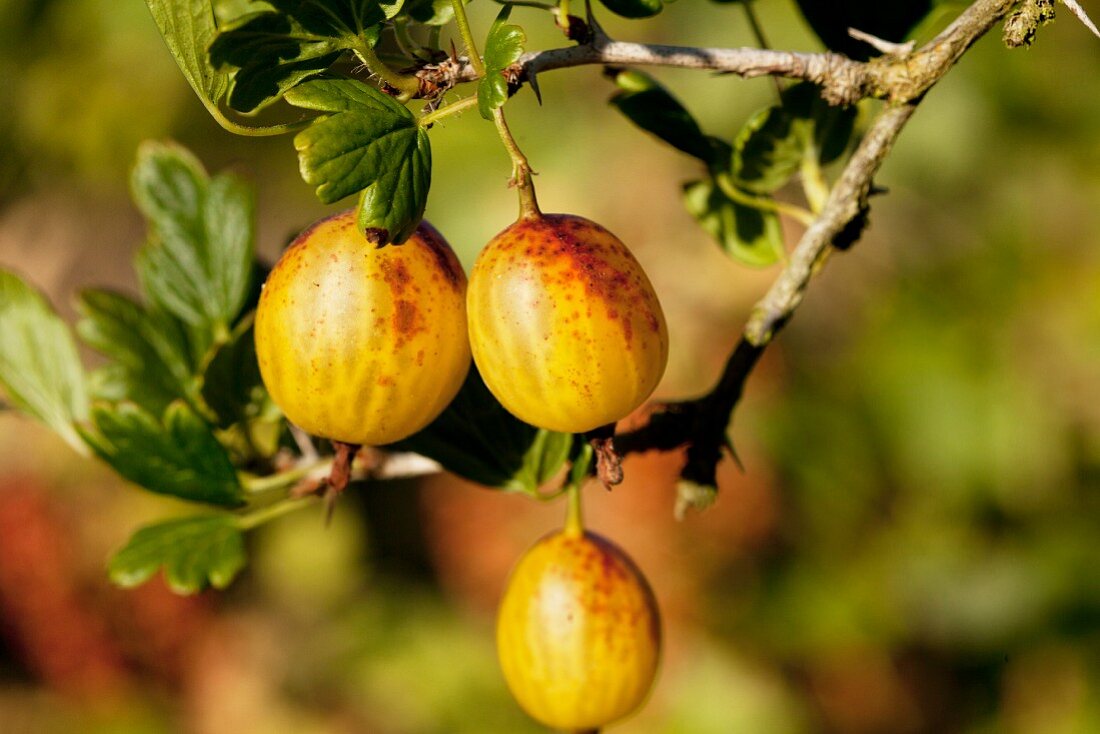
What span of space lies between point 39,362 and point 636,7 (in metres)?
0.62

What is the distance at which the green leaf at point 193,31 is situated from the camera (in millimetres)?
506

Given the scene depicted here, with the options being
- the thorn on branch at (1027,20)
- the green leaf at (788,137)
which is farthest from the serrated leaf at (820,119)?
the thorn on branch at (1027,20)

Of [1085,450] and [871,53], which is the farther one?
[1085,450]

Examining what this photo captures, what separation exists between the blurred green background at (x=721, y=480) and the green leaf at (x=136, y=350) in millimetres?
1551

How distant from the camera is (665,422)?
0.70 meters

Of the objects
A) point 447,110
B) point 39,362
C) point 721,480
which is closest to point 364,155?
point 447,110

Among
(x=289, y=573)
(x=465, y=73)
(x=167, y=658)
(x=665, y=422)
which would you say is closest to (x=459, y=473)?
(x=665, y=422)

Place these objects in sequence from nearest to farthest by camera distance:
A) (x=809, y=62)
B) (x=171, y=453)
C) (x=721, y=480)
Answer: (x=809, y=62) < (x=171, y=453) < (x=721, y=480)

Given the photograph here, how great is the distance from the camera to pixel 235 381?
0.74 metres

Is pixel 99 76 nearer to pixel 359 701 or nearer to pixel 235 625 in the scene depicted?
pixel 235 625

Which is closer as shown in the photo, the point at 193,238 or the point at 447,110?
the point at 447,110

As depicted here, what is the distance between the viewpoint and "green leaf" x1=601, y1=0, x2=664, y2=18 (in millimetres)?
570

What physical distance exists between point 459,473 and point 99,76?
256 cm

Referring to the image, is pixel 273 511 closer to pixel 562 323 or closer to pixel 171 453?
pixel 171 453
